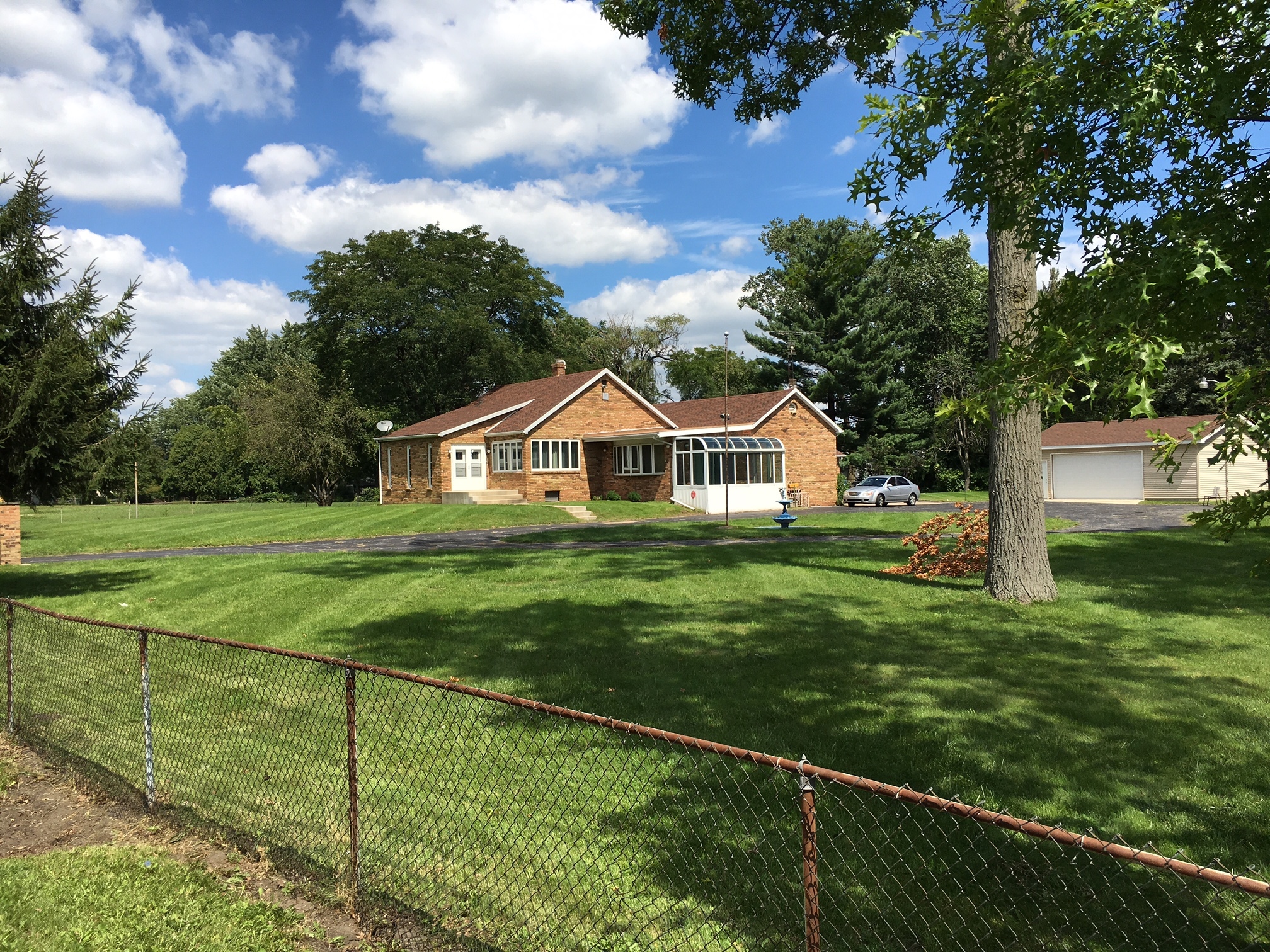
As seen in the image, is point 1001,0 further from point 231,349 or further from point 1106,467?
point 231,349

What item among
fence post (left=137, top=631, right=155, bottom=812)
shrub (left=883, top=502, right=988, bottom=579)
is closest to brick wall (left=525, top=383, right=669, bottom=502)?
shrub (left=883, top=502, right=988, bottom=579)

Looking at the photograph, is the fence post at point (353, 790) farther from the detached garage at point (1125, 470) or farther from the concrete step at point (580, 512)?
the detached garage at point (1125, 470)

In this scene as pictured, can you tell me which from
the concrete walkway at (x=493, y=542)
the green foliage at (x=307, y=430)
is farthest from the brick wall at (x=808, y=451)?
the green foliage at (x=307, y=430)

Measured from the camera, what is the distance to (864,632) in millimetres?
10141

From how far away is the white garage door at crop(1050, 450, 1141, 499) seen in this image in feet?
133

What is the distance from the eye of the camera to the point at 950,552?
14.7m

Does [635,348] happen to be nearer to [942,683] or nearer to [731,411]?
[731,411]

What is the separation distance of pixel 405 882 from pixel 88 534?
82.0 ft

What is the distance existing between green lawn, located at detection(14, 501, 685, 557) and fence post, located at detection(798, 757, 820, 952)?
22.3m

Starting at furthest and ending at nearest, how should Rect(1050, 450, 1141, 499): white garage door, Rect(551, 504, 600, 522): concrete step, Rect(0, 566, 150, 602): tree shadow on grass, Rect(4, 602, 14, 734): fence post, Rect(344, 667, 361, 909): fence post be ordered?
1. Rect(1050, 450, 1141, 499): white garage door
2. Rect(551, 504, 600, 522): concrete step
3. Rect(0, 566, 150, 602): tree shadow on grass
4. Rect(4, 602, 14, 734): fence post
5. Rect(344, 667, 361, 909): fence post

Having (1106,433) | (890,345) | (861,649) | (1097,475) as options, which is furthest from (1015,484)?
(890,345)

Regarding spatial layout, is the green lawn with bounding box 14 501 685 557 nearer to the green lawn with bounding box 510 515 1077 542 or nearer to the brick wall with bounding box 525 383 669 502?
the brick wall with bounding box 525 383 669 502

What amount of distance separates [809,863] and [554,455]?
36.0 metres

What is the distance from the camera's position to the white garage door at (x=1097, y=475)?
40438 mm
